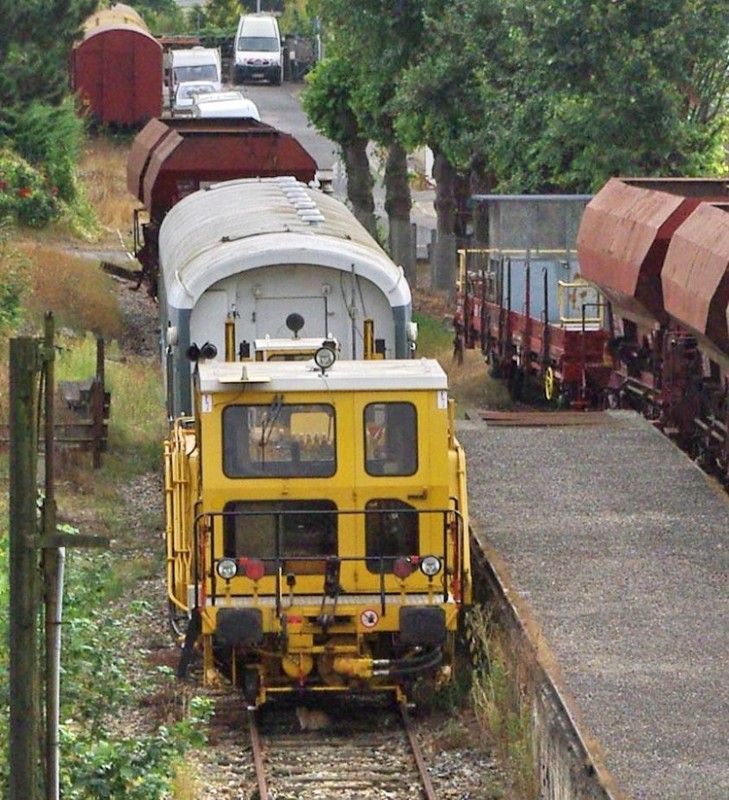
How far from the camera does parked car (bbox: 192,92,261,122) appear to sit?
1869 inches

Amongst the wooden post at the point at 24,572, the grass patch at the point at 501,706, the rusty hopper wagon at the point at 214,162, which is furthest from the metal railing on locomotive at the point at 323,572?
the rusty hopper wagon at the point at 214,162

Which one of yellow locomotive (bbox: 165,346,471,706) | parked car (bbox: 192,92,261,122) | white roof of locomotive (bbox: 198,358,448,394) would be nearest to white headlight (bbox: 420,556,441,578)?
yellow locomotive (bbox: 165,346,471,706)

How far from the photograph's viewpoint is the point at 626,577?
12.8 m

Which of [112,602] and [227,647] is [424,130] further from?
[227,647]

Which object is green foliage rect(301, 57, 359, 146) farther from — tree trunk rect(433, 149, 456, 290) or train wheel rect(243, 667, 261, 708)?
train wheel rect(243, 667, 261, 708)

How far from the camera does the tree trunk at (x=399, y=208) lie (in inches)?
1426

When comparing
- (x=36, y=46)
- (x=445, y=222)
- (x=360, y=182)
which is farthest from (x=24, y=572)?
(x=36, y=46)

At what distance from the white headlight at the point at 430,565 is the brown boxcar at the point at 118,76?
132ft

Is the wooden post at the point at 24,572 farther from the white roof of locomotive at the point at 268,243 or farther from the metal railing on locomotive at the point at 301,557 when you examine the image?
the white roof of locomotive at the point at 268,243

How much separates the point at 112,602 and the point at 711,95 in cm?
1613

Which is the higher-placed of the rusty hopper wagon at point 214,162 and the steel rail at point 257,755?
the rusty hopper wagon at point 214,162

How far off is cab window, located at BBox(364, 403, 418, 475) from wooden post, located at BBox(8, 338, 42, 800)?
492 centimetres

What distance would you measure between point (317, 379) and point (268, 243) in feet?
11.2

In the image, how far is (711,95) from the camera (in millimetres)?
27797
